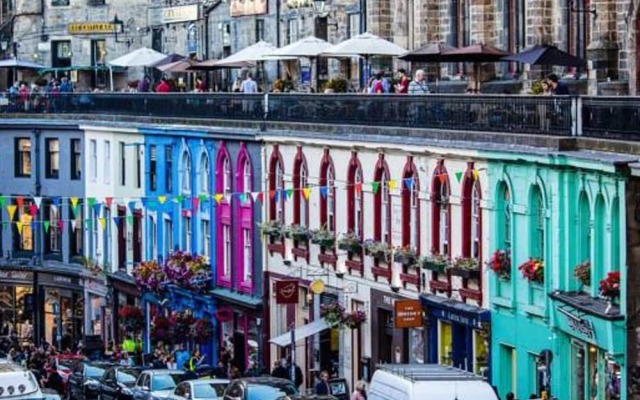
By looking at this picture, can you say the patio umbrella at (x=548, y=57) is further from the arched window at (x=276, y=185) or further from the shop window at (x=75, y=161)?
the shop window at (x=75, y=161)

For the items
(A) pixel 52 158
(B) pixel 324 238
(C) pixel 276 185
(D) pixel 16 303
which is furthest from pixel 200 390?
(D) pixel 16 303

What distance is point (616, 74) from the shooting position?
2633 inches

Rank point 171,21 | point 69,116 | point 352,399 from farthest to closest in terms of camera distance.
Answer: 1. point 171,21
2. point 69,116
3. point 352,399

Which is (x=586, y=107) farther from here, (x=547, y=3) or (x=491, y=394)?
(x=547, y=3)

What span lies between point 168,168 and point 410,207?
20.4m

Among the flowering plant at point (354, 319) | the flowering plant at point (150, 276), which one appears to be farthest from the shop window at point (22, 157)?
the flowering plant at point (354, 319)

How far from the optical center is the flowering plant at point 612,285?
5228cm

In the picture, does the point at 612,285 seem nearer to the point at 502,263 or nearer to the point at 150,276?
the point at 502,263

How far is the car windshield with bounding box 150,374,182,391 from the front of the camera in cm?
6531

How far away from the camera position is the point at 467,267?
6094 cm

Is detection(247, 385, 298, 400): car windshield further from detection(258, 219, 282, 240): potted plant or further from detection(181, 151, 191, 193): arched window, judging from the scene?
detection(181, 151, 191, 193): arched window

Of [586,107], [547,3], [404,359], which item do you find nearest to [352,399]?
[404,359]

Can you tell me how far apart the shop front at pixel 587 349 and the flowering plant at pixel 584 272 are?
0.31 m

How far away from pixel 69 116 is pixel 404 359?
102 feet
